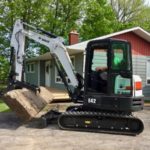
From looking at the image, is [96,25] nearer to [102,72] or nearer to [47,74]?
[47,74]

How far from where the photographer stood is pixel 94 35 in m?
34.9

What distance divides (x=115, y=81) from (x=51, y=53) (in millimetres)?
→ 2382

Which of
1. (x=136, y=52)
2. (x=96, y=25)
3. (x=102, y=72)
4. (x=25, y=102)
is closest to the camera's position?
(x=102, y=72)

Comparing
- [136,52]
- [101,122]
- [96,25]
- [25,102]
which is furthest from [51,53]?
[96,25]

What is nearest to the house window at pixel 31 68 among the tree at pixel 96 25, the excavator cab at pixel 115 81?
the tree at pixel 96 25

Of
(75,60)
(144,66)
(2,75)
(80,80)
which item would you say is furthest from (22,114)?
(2,75)

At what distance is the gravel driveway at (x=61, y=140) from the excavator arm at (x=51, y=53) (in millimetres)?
1455

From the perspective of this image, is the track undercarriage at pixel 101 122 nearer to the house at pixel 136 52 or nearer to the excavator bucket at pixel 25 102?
the excavator bucket at pixel 25 102

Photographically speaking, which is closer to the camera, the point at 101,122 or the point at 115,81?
the point at 115,81

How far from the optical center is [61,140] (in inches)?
319

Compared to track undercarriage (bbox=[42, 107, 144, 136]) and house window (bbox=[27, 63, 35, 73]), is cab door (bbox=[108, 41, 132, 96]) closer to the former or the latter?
track undercarriage (bbox=[42, 107, 144, 136])

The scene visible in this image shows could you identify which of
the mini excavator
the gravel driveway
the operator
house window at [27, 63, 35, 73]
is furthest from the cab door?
house window at [27, 63, 35, 73]

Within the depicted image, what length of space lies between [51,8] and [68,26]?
7.42 feet

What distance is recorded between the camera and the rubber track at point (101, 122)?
360 inches
